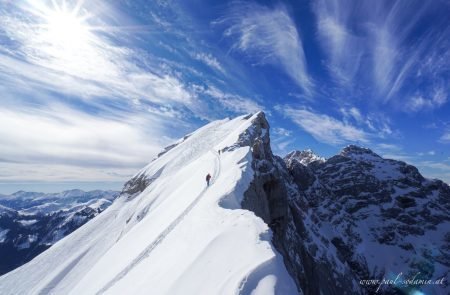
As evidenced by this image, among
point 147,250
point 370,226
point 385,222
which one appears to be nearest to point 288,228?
point 147,250

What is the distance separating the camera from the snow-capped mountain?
12.0 metres

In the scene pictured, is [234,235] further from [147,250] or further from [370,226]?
[370,226]

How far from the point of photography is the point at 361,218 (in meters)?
176

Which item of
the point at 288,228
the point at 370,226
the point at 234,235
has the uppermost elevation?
the point at 370,226

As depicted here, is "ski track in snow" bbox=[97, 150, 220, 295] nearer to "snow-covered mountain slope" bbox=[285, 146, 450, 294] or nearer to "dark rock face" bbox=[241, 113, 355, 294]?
"dark rock face" bbox=[241, 113, 355, 294]

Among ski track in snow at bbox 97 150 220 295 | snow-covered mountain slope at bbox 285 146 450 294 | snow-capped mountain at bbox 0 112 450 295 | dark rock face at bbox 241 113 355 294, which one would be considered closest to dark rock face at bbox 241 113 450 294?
snow-covered mountain slope at bbox 285 146 450 294

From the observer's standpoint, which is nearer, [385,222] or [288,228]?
[288,228]

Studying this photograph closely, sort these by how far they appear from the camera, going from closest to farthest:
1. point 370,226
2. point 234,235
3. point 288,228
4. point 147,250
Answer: point 234,235, point 147,250, point 288,228, point 370,226

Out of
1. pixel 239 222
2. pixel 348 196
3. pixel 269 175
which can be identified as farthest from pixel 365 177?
pixel 239 222

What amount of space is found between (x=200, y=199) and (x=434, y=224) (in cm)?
19346

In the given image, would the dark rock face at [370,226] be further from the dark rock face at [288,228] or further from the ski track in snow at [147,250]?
the ski track in snow at [147,250]

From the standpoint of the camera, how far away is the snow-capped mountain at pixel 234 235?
12.0m

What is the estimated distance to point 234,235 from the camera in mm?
13820

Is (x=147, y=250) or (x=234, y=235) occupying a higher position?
(x=234, y=235)
